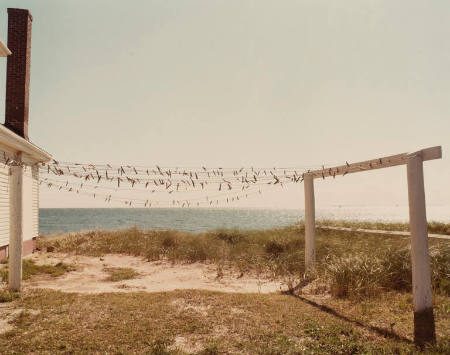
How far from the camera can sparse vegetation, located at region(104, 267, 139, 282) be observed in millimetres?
10039

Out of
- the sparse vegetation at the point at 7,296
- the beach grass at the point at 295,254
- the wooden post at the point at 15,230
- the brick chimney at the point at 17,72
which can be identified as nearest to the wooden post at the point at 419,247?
the beach grass at the point at 295,254

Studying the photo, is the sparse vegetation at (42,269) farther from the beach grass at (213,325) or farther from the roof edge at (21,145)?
the roof edge at (21,145)

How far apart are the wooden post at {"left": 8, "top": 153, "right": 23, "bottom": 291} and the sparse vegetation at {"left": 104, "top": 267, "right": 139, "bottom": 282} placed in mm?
2867

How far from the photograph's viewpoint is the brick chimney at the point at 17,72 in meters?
13.3

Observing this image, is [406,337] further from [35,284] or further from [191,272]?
[35,284]

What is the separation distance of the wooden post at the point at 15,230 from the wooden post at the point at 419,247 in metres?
8.76

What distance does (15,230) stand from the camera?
301 inches

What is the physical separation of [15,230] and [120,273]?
397cm

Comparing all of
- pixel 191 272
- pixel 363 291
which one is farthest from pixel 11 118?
pixel 363 291

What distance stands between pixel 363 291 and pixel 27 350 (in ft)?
22.1

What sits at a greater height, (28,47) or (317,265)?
(28,47)

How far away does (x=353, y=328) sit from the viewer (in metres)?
5.21

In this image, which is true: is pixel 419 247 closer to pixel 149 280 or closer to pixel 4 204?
pixel 149 280

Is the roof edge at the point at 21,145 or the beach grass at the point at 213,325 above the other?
the roof edge at the point at 21,145
